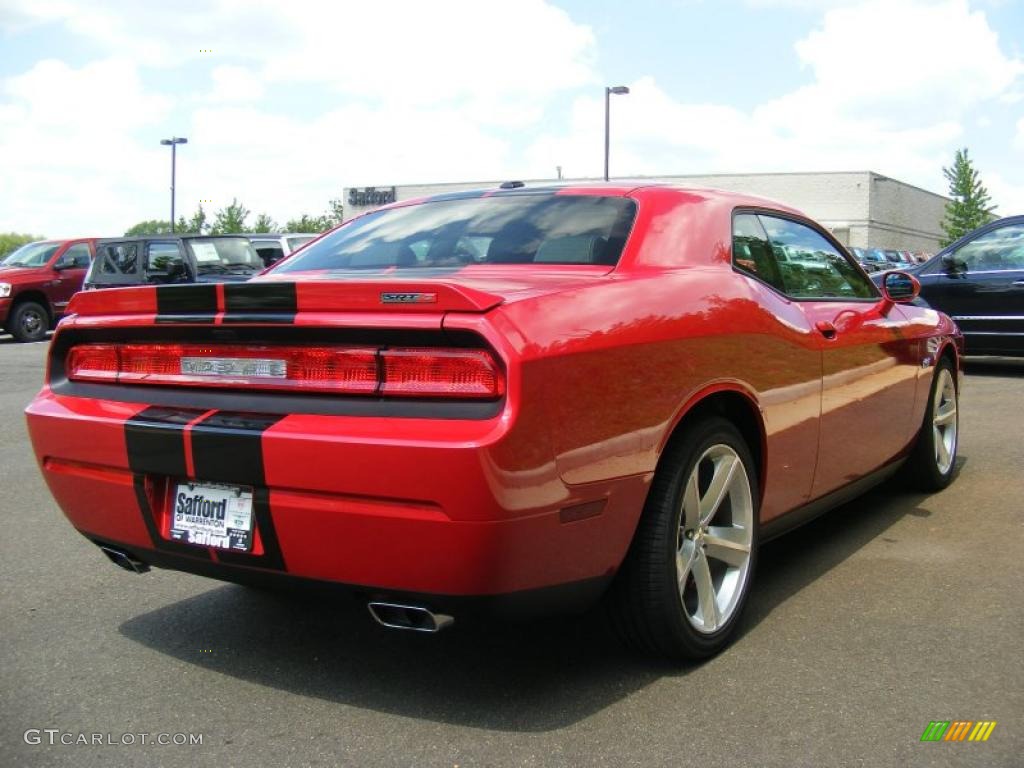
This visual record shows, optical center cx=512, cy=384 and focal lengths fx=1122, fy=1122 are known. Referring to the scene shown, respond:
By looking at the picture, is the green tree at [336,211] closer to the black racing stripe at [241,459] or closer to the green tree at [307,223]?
the green tree at [307,223]

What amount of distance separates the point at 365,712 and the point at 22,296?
1790cm

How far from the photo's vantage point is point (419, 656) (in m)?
3.53

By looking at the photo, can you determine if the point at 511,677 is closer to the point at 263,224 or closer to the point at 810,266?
the point at 810,266

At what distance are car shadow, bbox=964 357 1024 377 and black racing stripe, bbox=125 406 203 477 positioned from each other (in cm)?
1018

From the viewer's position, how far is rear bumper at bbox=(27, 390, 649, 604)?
2.72 metres

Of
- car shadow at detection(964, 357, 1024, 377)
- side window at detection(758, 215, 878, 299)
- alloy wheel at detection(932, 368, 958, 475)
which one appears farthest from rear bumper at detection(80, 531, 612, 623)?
car shadow at detection(964, 357, 1024, 377)

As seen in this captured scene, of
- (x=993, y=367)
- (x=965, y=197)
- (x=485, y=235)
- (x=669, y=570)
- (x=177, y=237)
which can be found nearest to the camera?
(x=669, y=570)

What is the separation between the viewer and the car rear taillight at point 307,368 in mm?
2801

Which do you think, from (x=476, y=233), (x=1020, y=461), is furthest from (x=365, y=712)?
(x=1020, y=461)

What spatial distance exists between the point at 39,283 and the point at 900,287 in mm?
17150

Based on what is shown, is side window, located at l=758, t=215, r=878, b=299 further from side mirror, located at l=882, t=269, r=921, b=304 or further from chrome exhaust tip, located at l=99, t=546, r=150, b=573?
chrome exhaust tip, located at l=99, t=546, r=150, b=573

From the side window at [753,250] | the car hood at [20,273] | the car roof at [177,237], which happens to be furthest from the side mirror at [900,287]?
the car hood at [20,273]

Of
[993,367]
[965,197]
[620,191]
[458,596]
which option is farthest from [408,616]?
[965,197]

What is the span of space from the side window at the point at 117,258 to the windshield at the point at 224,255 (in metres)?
0.97
